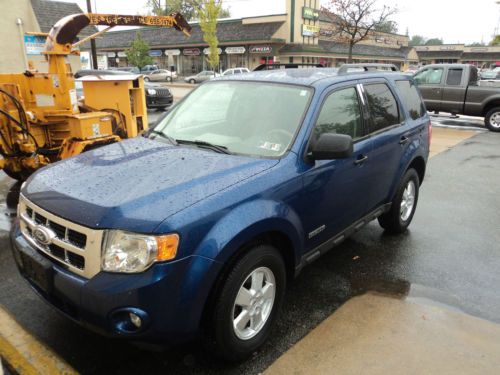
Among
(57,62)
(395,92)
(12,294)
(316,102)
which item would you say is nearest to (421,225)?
(395,92)

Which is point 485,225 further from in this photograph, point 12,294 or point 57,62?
point 57,62

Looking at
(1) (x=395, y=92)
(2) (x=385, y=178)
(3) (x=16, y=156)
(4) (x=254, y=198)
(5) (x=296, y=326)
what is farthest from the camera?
(3) (x=16, y=156)

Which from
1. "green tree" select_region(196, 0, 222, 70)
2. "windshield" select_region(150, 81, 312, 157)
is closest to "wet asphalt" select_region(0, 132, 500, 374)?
"windshield" select_region(150, 81, 312, 157)

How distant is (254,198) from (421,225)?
3.46 meters

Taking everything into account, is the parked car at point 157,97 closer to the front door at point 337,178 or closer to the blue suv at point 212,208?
the blue suv at point 212,208

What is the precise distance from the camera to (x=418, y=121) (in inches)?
189

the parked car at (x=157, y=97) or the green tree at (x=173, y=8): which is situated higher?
the green tree at (x=173, y=8)

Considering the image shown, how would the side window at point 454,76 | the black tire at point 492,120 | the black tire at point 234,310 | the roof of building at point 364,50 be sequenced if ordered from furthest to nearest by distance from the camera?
the roof of building at point 364,50 → the side window at point 454,76 → the black tire at point 492,120 → the black tire at point 234,310

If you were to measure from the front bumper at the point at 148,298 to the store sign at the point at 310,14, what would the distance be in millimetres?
44369

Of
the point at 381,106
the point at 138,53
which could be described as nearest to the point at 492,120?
the point at 381,106

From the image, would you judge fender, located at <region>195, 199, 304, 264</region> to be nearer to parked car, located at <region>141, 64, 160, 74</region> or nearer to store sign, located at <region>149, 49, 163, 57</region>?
parked car, located at <region>141, 64, 160, 74</region>

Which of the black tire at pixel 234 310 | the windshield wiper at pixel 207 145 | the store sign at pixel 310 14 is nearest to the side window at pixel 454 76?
the windshield wiper at pixel 207 145

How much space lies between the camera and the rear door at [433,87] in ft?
46.0

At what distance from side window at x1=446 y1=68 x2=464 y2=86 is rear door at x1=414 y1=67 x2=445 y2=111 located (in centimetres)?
21
